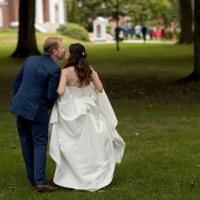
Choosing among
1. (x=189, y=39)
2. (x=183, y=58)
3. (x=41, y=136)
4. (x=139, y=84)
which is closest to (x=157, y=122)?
(x=41, y=136)

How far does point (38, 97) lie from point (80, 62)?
0.58m

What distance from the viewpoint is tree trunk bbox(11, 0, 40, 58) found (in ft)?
93.6

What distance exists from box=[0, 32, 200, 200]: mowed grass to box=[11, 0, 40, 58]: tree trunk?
8167mm

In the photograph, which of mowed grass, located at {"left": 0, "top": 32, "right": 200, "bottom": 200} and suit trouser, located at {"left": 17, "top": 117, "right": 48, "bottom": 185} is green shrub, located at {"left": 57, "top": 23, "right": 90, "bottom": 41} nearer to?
mowed grass, located at {"left": 0, "top": 32, "right": 200, "bottom": 200}

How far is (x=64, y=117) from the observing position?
22.4ft

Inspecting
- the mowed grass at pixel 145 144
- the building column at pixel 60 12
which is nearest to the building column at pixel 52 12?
the building column at pixel 60 12

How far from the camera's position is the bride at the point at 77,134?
680 centimetres

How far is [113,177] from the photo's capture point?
7.54 metres

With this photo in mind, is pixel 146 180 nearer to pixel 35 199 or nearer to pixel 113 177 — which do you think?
pixel 113 177

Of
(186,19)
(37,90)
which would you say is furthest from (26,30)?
(37,90)

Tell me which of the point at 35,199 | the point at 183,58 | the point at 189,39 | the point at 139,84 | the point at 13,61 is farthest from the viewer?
the point at 189,39

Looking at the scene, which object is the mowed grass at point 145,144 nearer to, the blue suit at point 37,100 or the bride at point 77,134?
the bride at point 77,134

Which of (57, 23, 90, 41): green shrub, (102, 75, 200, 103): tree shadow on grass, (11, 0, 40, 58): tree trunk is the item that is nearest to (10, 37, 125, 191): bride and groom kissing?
(102, 75, 200, 103): tree shadow on grass

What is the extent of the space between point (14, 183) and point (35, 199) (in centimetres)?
86
